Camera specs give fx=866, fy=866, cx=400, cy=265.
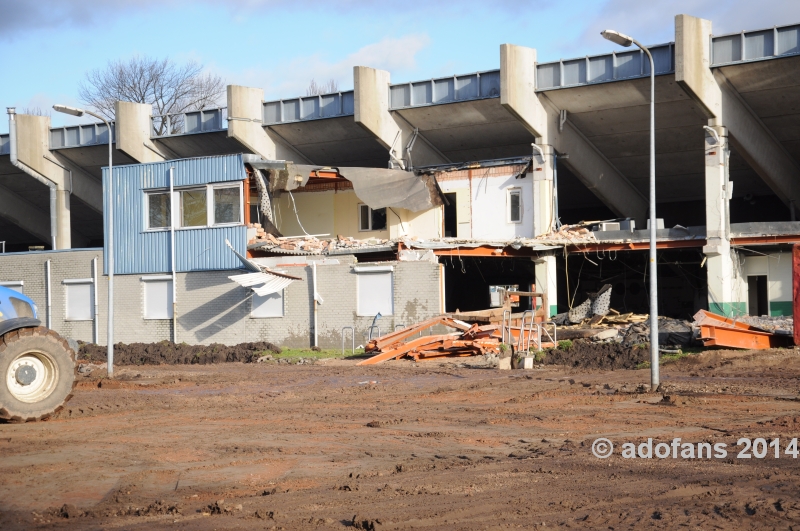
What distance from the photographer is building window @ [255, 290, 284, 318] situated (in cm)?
3006

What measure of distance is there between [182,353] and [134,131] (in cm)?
1576

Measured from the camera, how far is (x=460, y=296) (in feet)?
129

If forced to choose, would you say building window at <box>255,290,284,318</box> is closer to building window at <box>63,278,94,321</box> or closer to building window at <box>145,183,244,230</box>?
building window at <box>145,183,244,230</box>

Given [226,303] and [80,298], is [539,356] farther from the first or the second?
[80,298]

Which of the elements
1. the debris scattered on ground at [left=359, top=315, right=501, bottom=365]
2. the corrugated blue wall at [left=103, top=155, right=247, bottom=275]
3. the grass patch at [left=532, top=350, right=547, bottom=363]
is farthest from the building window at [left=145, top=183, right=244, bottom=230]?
the grass patch at [left=532, top=350, right=547, bottom=363]

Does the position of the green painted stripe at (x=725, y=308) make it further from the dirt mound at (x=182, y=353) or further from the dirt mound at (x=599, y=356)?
the dirt mound at (x=182, y=353)

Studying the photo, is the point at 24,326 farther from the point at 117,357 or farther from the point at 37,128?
the point at 37,128

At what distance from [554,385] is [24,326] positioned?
9.78m

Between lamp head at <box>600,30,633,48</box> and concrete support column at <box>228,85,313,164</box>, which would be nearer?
lamp head at <box>600,30,633,48</box>

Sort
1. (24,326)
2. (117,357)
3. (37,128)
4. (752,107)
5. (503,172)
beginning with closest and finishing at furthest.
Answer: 1. (24,326)
2. (117,357)
3. (752,107)
4. (503,172)
5. (37,128)

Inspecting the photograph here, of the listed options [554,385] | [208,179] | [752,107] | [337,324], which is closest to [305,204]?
[208,179]

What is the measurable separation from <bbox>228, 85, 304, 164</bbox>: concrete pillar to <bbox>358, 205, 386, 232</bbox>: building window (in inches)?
197

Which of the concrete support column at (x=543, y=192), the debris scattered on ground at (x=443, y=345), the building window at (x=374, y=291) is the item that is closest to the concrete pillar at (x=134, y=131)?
the building window at (x=374, y=291)

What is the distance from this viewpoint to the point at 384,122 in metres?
35.2
